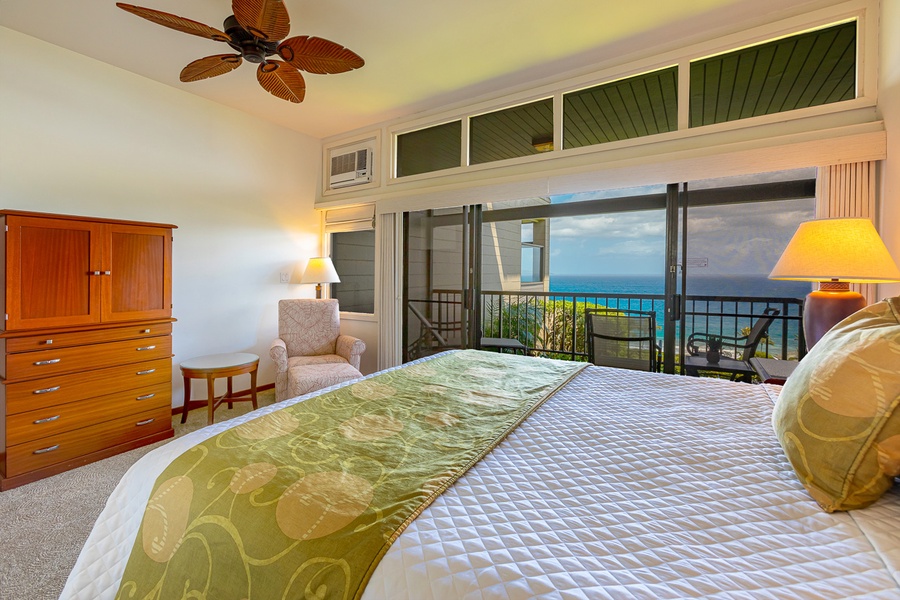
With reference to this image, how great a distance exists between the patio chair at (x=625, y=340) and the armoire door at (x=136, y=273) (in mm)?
3463

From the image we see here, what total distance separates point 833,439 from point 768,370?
4.73 feet

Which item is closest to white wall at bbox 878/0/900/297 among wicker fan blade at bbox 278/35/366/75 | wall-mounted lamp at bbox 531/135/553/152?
wall-mounted lamp at bbox 531/135/553/152

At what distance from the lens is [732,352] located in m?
2.97

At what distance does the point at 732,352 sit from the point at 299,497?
10.7 ft

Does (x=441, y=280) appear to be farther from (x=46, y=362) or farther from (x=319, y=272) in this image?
(x=46, y=362)

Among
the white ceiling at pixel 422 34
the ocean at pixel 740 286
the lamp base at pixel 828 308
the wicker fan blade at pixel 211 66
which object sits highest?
the white ceiling at pixel 422 34

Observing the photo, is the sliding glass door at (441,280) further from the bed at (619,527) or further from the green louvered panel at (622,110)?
the bed at (619,527)

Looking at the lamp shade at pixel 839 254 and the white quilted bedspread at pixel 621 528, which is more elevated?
the lamp shade at pixel 839 254

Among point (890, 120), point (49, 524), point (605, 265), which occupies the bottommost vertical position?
point (49, 524)

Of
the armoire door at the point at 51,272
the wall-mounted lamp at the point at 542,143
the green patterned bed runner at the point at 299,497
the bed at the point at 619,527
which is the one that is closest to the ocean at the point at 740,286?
the wall-mounted lamp at the point at 542,143

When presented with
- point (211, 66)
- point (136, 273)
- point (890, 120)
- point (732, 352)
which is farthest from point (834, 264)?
point (136, 273)

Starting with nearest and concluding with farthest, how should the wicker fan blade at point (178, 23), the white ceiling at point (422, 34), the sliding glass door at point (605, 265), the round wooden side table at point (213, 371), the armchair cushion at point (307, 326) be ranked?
the wicker fan blade at point (178, 23)
the white ceiling at point (422, 34)
the sliding glass door at point (605, 265)
the round wooden side table at point (213, 371)
the armchair cushion at point (307, 326)

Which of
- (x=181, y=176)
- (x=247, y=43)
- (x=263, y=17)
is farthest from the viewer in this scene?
(x=181, y=176)

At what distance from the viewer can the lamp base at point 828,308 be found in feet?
5.71
